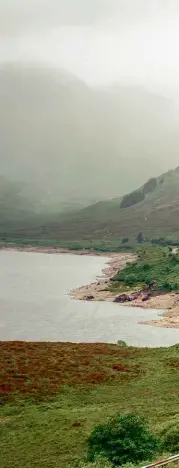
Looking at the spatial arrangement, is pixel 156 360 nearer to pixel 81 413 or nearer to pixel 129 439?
pixel 81 413

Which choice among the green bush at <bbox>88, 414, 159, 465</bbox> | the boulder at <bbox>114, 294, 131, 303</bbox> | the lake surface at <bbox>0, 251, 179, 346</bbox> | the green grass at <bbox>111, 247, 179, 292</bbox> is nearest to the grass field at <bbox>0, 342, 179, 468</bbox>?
the green bush at <bbox>88, 414, 159, 465</bbox>

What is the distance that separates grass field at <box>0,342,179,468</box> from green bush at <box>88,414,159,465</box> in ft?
6.26

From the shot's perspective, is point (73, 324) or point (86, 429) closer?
point (86, 429)

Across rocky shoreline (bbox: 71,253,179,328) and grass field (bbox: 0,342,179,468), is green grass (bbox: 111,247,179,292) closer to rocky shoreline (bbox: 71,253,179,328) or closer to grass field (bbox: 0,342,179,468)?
rocky shoreline (bbox: 71,253,179,328)

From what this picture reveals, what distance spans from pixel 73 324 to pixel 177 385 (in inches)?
2741

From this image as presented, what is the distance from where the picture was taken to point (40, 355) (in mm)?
66562

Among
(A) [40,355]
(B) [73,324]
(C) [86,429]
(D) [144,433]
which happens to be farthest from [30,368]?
(B) [73,324]

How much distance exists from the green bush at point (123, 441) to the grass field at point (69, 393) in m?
1.91

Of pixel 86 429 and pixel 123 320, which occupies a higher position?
pixel 123 320

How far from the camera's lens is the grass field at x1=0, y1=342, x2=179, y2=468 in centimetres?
3981

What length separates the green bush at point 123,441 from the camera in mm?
34625

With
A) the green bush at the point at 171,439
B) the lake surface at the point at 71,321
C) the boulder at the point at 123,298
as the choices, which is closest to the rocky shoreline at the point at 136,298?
the boulder at the point at 123,298

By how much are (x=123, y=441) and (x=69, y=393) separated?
60.3ft

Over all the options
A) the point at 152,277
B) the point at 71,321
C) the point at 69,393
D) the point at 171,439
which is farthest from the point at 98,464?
the point at 152,277
